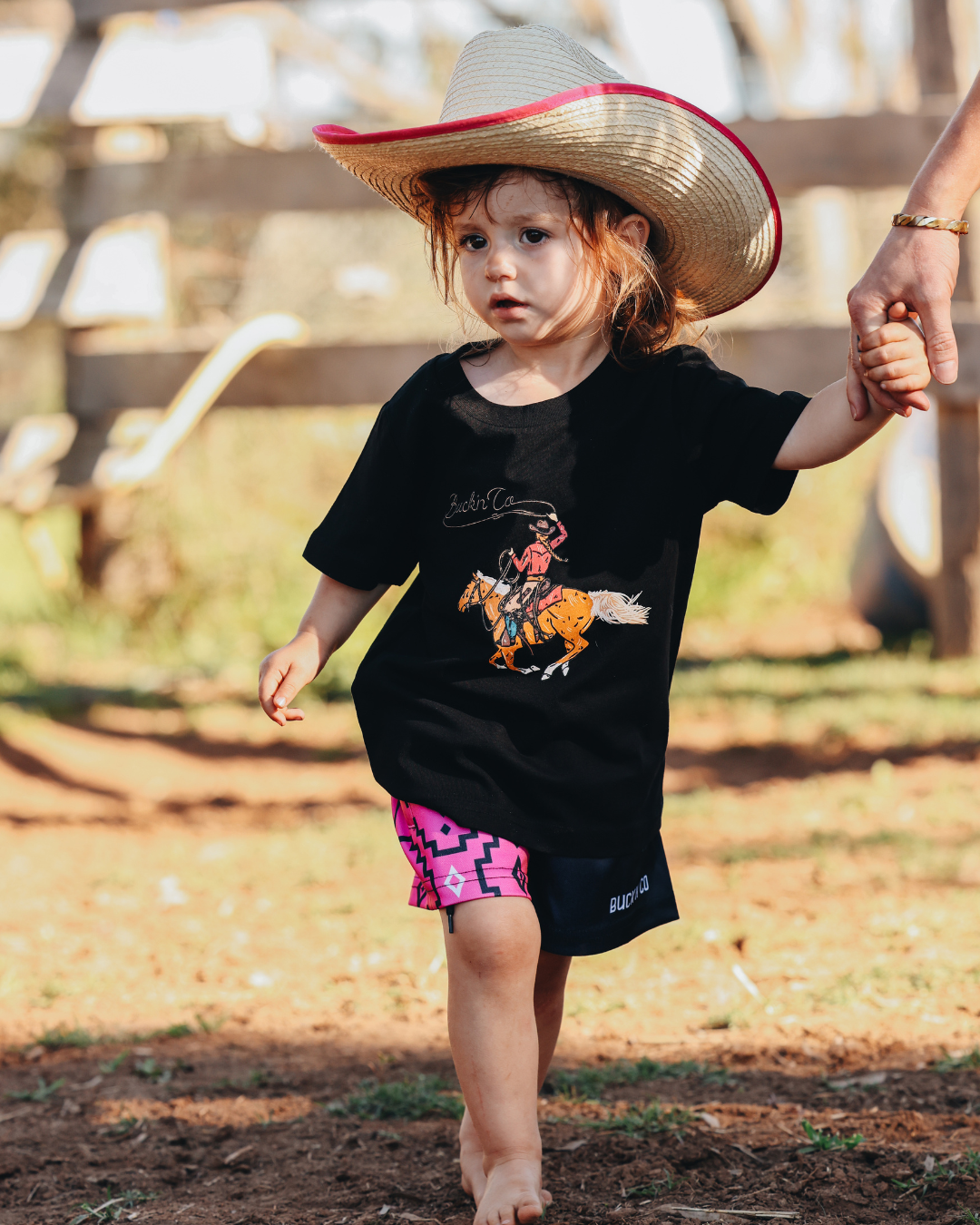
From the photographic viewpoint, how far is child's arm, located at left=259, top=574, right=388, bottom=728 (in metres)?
2.14

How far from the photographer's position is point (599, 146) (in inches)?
78.4

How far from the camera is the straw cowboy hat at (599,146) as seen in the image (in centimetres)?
195

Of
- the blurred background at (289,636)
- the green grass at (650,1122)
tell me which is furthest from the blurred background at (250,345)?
the green grass at (650,1122)

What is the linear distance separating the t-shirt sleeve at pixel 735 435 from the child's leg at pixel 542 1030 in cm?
80

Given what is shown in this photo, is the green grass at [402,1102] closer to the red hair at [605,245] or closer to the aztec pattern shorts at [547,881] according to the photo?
the aztec pattern shorts at [547,881]

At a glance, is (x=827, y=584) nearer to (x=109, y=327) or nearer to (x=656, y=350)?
(x=109, y=327)

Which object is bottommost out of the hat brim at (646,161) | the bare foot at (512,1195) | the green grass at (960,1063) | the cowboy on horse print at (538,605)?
the green grass at (960,1063)

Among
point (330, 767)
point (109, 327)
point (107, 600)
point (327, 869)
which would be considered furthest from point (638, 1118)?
point (107, 600)

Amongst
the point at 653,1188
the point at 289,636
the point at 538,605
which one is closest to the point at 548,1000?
the point at 653,1188

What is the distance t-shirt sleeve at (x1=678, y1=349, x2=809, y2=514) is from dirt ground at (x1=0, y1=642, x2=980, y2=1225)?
1.10 m

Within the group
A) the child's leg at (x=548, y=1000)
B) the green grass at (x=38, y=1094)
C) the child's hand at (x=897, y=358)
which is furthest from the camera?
the green grass at (x=38, y=1094)

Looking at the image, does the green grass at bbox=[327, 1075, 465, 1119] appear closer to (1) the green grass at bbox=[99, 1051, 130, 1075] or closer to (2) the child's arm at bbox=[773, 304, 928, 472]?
(1) the green grass at bbox=[99, 1051, 130, 1075]

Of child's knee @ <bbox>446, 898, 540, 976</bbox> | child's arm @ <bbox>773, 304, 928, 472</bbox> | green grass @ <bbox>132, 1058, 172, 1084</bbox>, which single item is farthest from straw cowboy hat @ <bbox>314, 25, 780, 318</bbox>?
green grass @ <bbox>132, 1058, 172, 1084</bbox>

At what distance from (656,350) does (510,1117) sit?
1200 mm
